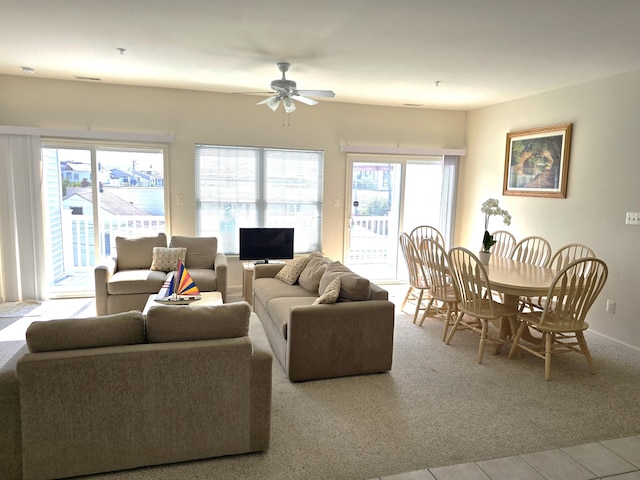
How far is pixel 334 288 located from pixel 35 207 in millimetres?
3965

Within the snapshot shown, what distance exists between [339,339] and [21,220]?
418 centimetres

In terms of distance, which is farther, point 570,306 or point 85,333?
point 570,306

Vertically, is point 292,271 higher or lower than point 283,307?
higher

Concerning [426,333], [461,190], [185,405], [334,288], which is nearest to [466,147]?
[461,190]

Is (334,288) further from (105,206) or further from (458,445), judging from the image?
(105,206)

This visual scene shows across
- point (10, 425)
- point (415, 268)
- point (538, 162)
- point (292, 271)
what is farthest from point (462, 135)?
point (10, 425)

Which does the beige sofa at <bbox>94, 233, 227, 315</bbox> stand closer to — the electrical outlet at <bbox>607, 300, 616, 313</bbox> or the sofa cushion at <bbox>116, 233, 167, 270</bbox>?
the sofa cushion at <bbox>116, 233, 167, 270</bbox>

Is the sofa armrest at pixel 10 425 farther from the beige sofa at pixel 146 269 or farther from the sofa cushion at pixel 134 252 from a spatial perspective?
the sofa cushion at pixel 134 252

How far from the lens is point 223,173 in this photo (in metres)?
5.79

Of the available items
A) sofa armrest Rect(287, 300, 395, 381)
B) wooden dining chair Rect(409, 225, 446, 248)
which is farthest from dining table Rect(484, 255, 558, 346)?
sofa armrest Rect(287, 300, 395, 381)

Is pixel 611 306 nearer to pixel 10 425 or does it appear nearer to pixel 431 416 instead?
pixel 431 416

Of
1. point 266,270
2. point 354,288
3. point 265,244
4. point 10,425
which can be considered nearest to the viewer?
point 10,425

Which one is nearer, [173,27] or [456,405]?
[456,405]

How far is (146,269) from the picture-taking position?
5.07 m
